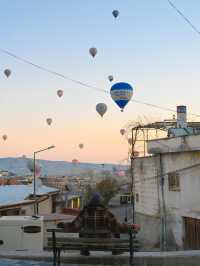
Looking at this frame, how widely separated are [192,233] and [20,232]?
947 centimetres

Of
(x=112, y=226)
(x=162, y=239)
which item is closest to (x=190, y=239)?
(x=162, y=239)

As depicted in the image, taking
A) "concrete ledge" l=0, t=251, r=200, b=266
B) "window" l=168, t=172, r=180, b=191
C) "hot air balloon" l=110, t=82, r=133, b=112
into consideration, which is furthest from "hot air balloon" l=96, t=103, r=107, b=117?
"concrete ledge" l=0, t=251, r=200, b=266

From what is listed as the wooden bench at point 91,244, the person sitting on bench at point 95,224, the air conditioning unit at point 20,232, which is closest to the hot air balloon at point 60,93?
the air conditioning unit at point 20,232

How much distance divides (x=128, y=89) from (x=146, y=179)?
19.2 feet

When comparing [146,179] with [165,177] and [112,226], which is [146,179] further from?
[112,226]

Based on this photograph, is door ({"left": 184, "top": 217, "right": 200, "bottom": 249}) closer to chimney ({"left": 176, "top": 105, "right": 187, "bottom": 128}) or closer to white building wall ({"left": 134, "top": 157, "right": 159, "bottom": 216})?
white building wall ({"left": 134, "top": 157, "right": 159, "bottom": 216})

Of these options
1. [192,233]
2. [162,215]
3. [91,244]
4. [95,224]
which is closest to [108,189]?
[162,215]

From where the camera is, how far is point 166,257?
27.8 feet

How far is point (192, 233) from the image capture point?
20.6m

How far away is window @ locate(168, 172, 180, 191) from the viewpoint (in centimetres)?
2185

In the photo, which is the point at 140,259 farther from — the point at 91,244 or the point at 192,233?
the point at 192,233

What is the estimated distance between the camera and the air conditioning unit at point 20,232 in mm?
13992

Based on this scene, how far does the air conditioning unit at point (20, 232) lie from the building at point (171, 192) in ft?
27.9

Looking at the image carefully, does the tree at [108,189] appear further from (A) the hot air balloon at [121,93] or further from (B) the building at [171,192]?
(A) the hot air balloon at [121,93]
